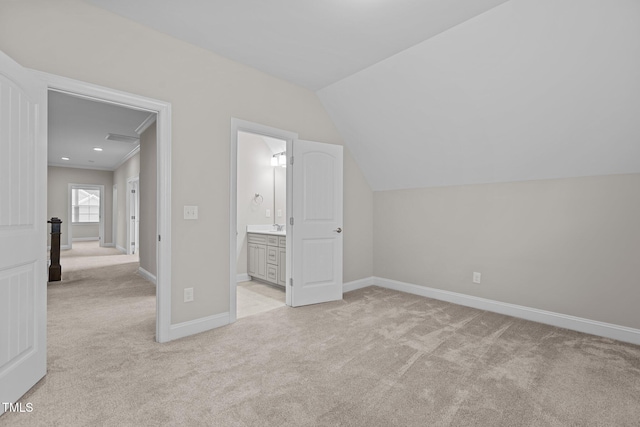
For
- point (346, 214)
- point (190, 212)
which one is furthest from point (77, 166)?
point (346, 214)

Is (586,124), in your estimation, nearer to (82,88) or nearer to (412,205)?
(412,205)

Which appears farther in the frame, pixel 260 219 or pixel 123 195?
pixel 123 195

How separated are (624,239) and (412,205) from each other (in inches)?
85.8

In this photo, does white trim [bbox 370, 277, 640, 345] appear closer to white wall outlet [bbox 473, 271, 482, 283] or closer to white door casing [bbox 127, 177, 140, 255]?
white wall outlet [bbox 473, 271, 482, 283]

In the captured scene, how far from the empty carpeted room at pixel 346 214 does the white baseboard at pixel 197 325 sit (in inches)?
0.8

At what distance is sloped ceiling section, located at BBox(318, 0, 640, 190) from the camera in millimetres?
2314

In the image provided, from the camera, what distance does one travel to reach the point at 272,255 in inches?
182

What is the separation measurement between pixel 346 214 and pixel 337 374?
2596mm

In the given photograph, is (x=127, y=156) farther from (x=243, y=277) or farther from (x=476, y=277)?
→ (x=476, y=277)

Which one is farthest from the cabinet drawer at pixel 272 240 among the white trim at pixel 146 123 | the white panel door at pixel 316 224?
the white trim at pixel 146 123

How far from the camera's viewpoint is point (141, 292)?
448 cm

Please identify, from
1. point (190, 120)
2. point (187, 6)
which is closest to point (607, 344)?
point (190, 120)

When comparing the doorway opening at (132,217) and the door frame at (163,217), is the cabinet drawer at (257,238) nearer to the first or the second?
the door frame at (163,217)

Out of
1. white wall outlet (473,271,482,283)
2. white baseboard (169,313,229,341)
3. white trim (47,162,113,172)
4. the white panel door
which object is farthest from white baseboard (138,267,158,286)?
white trim (47,162,113,172)
